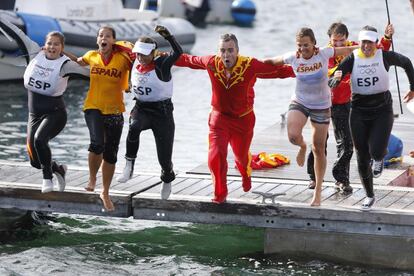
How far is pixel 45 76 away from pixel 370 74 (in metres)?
3.62

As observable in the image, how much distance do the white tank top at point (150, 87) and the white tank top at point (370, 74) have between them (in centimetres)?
202

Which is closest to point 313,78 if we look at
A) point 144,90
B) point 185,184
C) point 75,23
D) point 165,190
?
point 144,90

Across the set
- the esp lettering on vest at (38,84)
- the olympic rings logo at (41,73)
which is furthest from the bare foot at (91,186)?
the olympic rings logo at (41,73)

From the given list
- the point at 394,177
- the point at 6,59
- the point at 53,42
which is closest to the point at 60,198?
the point at 53,42

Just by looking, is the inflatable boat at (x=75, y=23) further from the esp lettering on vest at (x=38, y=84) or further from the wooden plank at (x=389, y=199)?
the wooden plank at (x=389, y=199)

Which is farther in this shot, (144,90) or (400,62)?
(144,90)

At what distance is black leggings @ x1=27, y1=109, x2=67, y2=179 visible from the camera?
12.2m

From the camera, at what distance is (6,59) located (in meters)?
28.4

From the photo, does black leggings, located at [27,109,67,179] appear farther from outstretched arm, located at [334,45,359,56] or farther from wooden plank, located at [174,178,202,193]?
outstretched arm, located at [334,45,359,56]

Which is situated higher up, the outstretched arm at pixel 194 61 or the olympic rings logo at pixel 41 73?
the outstretched arm at pixel 194 61

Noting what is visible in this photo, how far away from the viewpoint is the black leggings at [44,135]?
1223 cm

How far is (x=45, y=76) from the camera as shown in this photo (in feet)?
40.3

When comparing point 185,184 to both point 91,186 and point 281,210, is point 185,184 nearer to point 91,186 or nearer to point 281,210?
Result: point 91,186

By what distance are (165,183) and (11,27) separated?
120 inches
